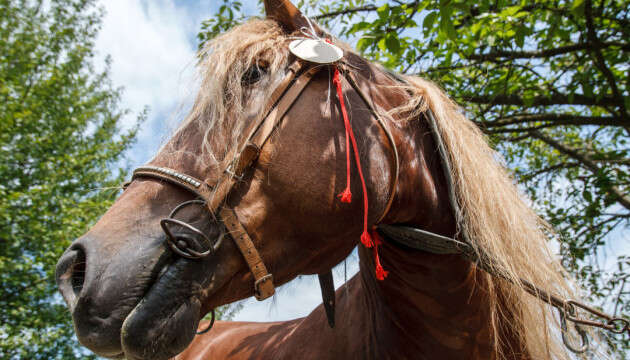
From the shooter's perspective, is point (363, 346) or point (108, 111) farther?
point (108, 111)

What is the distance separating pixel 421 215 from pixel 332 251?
16.2 inches

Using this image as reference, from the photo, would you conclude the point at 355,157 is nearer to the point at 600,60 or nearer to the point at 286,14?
the point at 286,14

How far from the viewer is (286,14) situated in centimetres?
144

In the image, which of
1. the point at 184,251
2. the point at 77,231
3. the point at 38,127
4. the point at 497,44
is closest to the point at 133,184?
the point at 184,251

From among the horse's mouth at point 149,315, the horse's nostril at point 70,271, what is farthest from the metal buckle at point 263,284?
the horse's nostril at point 70,271

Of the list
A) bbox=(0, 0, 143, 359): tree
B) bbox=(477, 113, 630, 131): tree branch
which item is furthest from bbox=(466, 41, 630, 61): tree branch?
bbox=(0, 0, 143, 359): tree

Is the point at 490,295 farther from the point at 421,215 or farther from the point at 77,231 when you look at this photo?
the point at 77,231

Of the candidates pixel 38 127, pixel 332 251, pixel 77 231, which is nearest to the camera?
pixel 332 251

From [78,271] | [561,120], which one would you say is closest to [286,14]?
[78,271]

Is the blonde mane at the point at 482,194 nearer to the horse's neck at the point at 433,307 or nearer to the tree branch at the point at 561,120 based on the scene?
the horse's neck at the point at 433,307

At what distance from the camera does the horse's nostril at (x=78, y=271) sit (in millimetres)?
981

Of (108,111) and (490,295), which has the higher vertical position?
(490,295)

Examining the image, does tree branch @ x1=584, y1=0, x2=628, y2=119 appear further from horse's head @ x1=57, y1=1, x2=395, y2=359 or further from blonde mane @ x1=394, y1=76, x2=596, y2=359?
horse's head @ x1=57, y1=1, x2=395, y2=359

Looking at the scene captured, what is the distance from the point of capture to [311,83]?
4.29ft
